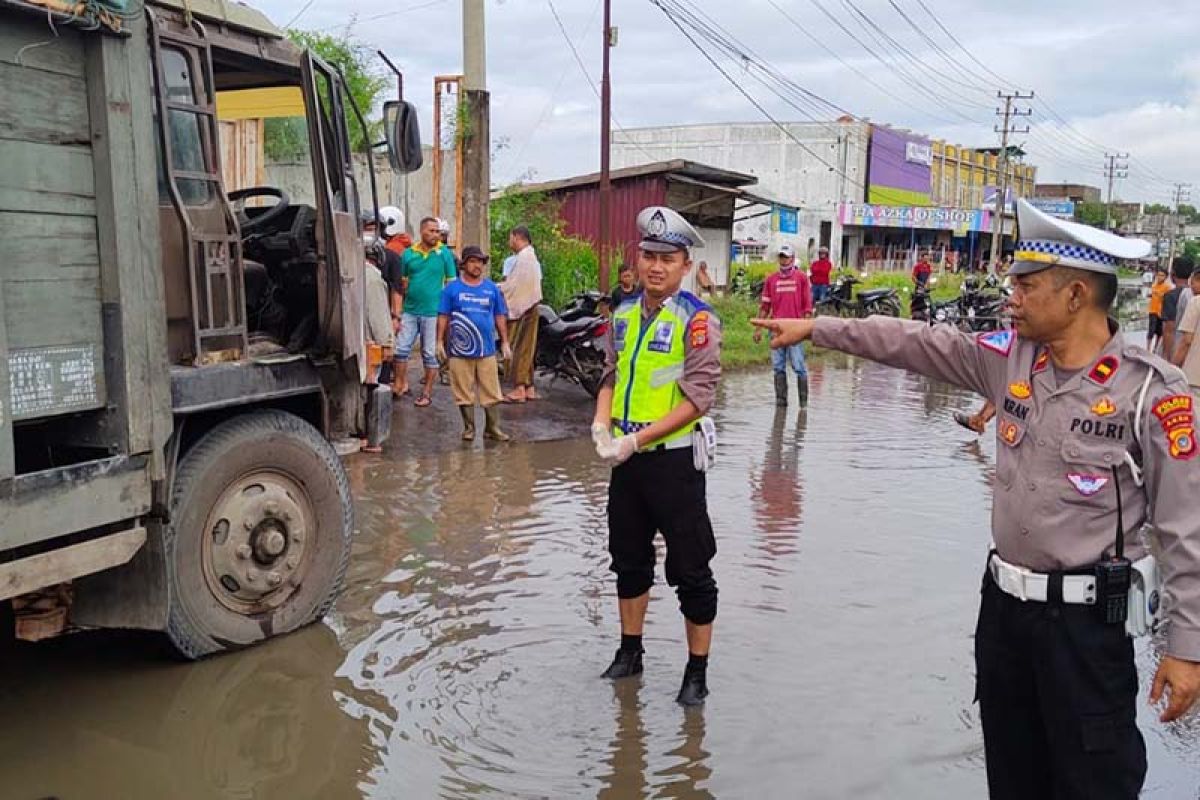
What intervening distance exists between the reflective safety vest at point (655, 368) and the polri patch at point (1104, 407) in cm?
188

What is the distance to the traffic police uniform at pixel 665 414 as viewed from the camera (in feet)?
14.0

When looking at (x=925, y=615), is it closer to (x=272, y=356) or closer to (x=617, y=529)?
(x=617, y=529)

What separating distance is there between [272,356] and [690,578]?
2.13m

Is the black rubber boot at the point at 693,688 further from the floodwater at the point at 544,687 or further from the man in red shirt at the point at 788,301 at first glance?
the man in red shirt at the point at 788,301

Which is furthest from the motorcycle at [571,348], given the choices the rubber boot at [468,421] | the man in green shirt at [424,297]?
the rubber boot at [468,421]

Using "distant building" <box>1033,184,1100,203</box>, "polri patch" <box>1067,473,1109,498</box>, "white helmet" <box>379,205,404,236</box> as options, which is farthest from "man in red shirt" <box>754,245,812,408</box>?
"distant building" <box>1033,184,1100,203</box>

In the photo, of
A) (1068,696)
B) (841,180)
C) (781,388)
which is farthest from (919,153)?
(1068,696)

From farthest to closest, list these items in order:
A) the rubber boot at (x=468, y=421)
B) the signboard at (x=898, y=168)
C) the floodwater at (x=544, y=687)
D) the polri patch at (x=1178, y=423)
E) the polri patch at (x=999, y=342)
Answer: the signboard at (x=898, y=168), the rubber boot at (x=468, y=421), the floodwater at (x=544, y=687), the polri patch at (x=999, y=342), the polri patch at (x=1178, y=423)

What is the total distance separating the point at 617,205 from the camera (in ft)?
69.8

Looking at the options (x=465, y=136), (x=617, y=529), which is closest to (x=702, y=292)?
(x=465, y=136)

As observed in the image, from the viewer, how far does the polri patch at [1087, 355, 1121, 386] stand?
262 centimetres

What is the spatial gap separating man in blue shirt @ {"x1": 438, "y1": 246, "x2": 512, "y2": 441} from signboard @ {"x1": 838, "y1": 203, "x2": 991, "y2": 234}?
40.1m

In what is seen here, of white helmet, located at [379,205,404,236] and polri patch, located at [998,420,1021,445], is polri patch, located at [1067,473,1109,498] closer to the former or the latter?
polri patch, located at [998,420,1021,445]

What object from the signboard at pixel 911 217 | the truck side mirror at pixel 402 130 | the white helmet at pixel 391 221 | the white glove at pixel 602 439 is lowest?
the white glove at pixel 602 439
